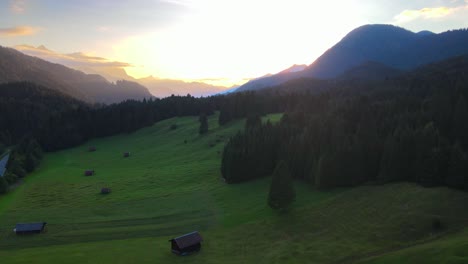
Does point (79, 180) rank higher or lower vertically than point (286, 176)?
lower

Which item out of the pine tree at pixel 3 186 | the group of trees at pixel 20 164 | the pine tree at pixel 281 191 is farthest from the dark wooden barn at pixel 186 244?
the group of trees at pixel 20 164

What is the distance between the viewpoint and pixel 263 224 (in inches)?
2672

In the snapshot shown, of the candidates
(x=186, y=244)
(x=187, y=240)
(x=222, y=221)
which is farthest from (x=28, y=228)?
(x=222, y=221)

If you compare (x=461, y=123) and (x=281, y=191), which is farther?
(x=461, y=123)

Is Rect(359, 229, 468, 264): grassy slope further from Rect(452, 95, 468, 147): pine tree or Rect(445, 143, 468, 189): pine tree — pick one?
Rect(452, 95, 468, 147): pine tree

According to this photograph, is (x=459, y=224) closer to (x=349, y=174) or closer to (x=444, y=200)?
(x=444, y=200)

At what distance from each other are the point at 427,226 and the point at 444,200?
8.39 meters

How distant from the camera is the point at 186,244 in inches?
2285

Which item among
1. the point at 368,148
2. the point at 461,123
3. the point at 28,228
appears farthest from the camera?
the point at 461,123

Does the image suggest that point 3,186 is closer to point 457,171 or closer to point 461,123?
point 457,171

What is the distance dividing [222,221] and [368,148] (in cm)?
3700

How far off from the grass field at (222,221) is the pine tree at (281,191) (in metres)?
2.24

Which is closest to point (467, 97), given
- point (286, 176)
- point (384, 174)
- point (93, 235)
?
point (384, 174)

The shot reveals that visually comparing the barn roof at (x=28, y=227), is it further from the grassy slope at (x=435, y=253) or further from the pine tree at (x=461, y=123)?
the pine tree at (x=461, y=123)
